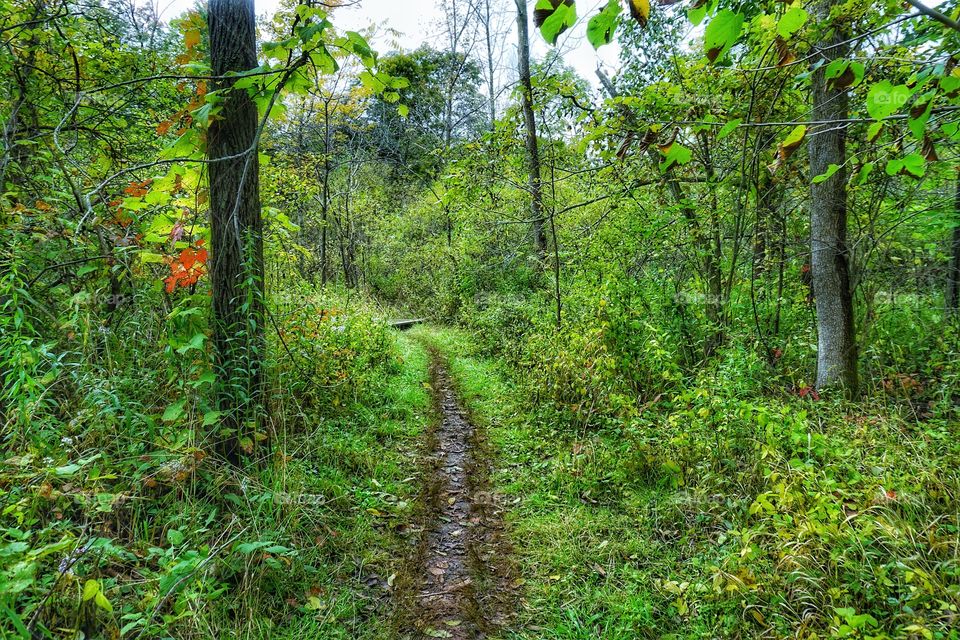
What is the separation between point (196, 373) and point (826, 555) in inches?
168

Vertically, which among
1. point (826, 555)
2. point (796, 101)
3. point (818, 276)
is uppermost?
point (796, 101)

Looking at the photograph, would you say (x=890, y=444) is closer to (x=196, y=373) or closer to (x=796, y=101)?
(x=796, y=101)

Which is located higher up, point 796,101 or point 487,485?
point 796,101

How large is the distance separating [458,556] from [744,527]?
223 cm

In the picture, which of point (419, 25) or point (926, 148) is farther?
point (419, 25)

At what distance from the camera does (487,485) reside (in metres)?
5.02

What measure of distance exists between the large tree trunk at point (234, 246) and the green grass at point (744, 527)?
102 inches

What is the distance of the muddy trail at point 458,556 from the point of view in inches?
→ 125

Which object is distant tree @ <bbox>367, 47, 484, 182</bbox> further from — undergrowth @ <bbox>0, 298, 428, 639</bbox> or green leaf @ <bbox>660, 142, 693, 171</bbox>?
Result: green leaf @ <bbox>660, 142, 693, 171</bbox>

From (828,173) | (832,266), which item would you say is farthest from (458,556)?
(832,266)

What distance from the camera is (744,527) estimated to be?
313cm

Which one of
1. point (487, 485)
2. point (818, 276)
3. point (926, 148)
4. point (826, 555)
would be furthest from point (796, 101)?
point (487, 485)

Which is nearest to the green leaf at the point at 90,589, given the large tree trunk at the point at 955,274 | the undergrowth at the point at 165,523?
the undergrowth at the point at 165,523

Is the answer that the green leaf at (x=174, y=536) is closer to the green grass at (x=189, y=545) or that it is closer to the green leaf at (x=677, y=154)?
the green grass at (x=189, y=545)
